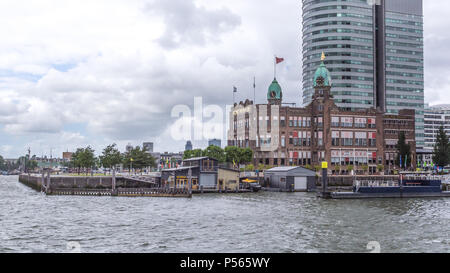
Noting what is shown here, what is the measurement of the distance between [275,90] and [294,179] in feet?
207

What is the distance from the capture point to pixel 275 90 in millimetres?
170875

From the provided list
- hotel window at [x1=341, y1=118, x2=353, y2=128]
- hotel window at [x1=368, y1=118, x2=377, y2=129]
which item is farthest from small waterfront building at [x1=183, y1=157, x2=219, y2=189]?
hotel window at [x1=368, y1=118, x2=377, y2=129]

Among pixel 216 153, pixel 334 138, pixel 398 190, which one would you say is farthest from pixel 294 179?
pixel 334 138

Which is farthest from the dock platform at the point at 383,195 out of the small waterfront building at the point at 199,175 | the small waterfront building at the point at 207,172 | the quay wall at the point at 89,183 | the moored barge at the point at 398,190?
the quay wall at the point at 89,183

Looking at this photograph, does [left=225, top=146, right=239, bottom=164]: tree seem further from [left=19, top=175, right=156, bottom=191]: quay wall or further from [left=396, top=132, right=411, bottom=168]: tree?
[left=396, top=132, right=411, bottom=168]: tree

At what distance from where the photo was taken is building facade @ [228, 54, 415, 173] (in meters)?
155

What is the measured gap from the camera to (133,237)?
43.9 m

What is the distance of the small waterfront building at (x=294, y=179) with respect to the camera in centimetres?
11375

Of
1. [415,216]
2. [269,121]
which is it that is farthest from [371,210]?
[269,121]

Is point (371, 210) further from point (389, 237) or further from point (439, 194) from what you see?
point (439, 194)

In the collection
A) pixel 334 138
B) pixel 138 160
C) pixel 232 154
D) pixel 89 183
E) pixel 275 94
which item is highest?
pixel 275 94

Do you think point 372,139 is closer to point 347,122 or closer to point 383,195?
point 347,122

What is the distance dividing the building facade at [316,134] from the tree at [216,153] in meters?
13.1

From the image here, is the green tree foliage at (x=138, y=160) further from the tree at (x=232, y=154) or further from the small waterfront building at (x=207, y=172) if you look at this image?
the small waterfront building at (x=207, y=172)
